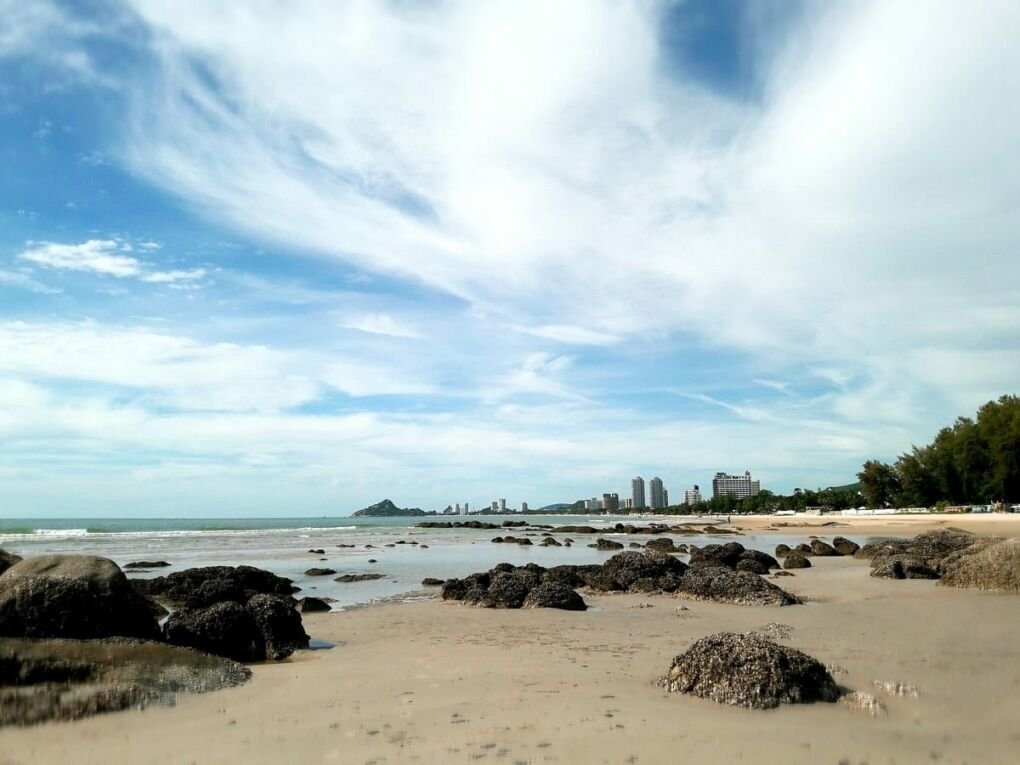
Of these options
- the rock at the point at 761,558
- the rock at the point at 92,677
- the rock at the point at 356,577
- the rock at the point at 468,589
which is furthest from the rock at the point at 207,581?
the rock at the point at 761,558

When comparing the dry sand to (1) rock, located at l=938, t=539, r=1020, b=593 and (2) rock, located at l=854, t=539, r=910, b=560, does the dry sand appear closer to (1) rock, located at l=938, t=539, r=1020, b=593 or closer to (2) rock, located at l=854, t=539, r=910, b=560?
(1) rock, located at l=938, t=539, r=1020, b=593

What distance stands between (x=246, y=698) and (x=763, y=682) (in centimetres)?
519

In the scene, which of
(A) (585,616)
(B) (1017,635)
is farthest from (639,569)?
(B) (1017,635)

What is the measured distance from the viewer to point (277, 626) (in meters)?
9.94

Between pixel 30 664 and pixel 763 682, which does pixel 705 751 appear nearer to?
pixel 763 682

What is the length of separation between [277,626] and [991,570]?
1538 centimetres

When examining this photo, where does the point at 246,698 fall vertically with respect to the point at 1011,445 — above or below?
below

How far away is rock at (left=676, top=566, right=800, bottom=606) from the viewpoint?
13938mm

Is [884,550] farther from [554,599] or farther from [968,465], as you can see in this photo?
[968,465]

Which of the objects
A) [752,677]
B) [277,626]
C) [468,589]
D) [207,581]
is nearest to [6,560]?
[207,581]

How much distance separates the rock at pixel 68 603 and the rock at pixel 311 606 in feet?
18.2

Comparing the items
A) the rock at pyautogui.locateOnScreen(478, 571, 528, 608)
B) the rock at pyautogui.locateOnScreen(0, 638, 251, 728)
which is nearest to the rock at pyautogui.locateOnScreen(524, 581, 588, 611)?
the rock at pyautogui.locateOnScreen(478, 571, 528, 608)

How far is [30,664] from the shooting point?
6660 millimetres

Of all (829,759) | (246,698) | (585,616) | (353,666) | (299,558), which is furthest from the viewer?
(299,558)
